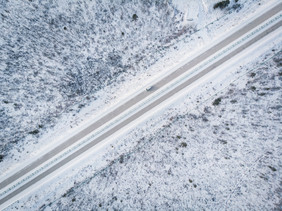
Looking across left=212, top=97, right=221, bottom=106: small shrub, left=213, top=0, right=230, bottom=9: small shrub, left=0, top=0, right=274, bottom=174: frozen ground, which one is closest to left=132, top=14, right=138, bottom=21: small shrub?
left=0, top=0, right=274, bottom=174: frozen ground

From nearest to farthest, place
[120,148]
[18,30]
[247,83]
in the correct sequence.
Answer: [18,30]
[247,83]
[120,148]

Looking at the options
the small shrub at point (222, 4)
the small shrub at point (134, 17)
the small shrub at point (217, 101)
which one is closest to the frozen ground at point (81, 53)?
the small shrub at point (134, 17)

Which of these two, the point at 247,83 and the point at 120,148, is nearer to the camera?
the point at 247,83

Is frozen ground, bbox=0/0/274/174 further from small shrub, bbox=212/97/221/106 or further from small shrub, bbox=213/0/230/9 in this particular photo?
small shrub, bbox=212/97/221/106

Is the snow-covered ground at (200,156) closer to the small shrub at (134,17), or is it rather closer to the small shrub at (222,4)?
the small shrub at (222,4)

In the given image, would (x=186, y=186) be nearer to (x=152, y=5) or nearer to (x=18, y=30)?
(x=152, y=5)

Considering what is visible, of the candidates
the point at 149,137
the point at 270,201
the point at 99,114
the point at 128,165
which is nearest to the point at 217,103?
the point at 149,137
